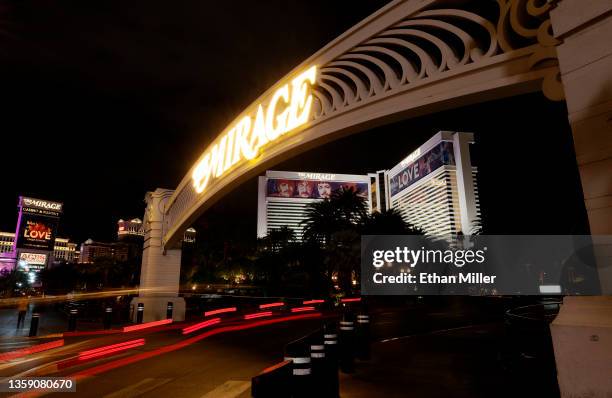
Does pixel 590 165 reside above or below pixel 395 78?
below

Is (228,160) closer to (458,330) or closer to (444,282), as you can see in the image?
(458,330)

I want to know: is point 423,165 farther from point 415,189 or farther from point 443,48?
point 443,48

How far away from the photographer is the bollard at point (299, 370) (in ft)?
14.5

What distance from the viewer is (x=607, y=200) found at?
11.8 feet

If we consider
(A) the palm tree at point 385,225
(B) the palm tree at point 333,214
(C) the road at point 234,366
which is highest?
(B) the palm tree at point 333,214

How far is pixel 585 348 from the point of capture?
→ 3494 millimetres

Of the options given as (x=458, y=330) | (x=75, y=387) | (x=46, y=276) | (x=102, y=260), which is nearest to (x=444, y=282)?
(x=458, y=330)

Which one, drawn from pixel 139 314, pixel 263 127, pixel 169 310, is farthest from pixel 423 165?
pixel 263 127

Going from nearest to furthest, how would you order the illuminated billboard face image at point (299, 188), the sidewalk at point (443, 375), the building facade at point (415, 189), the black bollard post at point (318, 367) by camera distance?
the black bollard post at point (318, 367) < the sidewalk at point (443, 375) < the building facade at point (415, 189) < the illuminated billboard face image at point (299, 188)

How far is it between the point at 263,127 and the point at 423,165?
6051 inches

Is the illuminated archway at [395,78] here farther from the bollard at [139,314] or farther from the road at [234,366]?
the bollard at [139,314]

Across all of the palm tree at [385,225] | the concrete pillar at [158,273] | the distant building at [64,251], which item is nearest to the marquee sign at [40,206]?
the distant building at [64,251]

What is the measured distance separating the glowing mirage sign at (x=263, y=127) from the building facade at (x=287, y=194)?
150595mm

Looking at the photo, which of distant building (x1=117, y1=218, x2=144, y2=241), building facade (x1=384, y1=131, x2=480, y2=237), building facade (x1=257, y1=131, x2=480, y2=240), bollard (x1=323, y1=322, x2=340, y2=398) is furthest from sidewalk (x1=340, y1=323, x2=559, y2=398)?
building facade (x1=257, y1=131, x2=480, y2=240)
